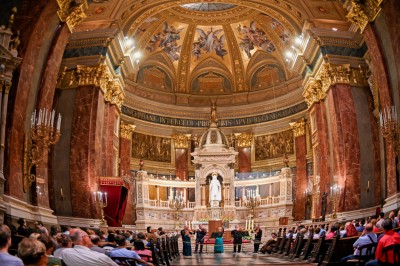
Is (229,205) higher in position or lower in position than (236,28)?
lower

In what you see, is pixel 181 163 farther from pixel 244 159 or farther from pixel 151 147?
pixel 244 159

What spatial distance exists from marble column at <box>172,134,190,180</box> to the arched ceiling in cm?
309

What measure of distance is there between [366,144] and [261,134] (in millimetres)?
12230

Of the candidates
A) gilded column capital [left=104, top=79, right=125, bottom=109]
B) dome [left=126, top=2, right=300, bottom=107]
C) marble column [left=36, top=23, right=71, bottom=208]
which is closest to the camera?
marble column [left=36, top=23, right=71, bottom=208]

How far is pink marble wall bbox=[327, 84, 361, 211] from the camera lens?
21.3 meters

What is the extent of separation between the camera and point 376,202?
2073cm

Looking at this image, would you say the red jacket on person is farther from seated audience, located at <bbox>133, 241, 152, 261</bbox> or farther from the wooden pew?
seated audience, located at <bbox>133, 241, 152, 261</bbox>

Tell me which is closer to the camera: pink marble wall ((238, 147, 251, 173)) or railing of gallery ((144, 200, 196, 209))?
railing of gallery ((144, 200, 196, 209))

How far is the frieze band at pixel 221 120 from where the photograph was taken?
32188 millimetres

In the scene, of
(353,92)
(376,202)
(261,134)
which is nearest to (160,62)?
(261,134)

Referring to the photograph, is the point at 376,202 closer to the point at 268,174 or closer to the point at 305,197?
the point at 305,197

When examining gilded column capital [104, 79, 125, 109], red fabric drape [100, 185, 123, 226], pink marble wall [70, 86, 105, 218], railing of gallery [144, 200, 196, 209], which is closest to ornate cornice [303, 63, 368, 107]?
gilded column capital [104, 79, 125, 109]

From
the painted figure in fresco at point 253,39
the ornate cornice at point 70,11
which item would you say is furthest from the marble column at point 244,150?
the ornate cornice at point 70,11

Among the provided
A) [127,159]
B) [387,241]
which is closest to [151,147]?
[127,159]
